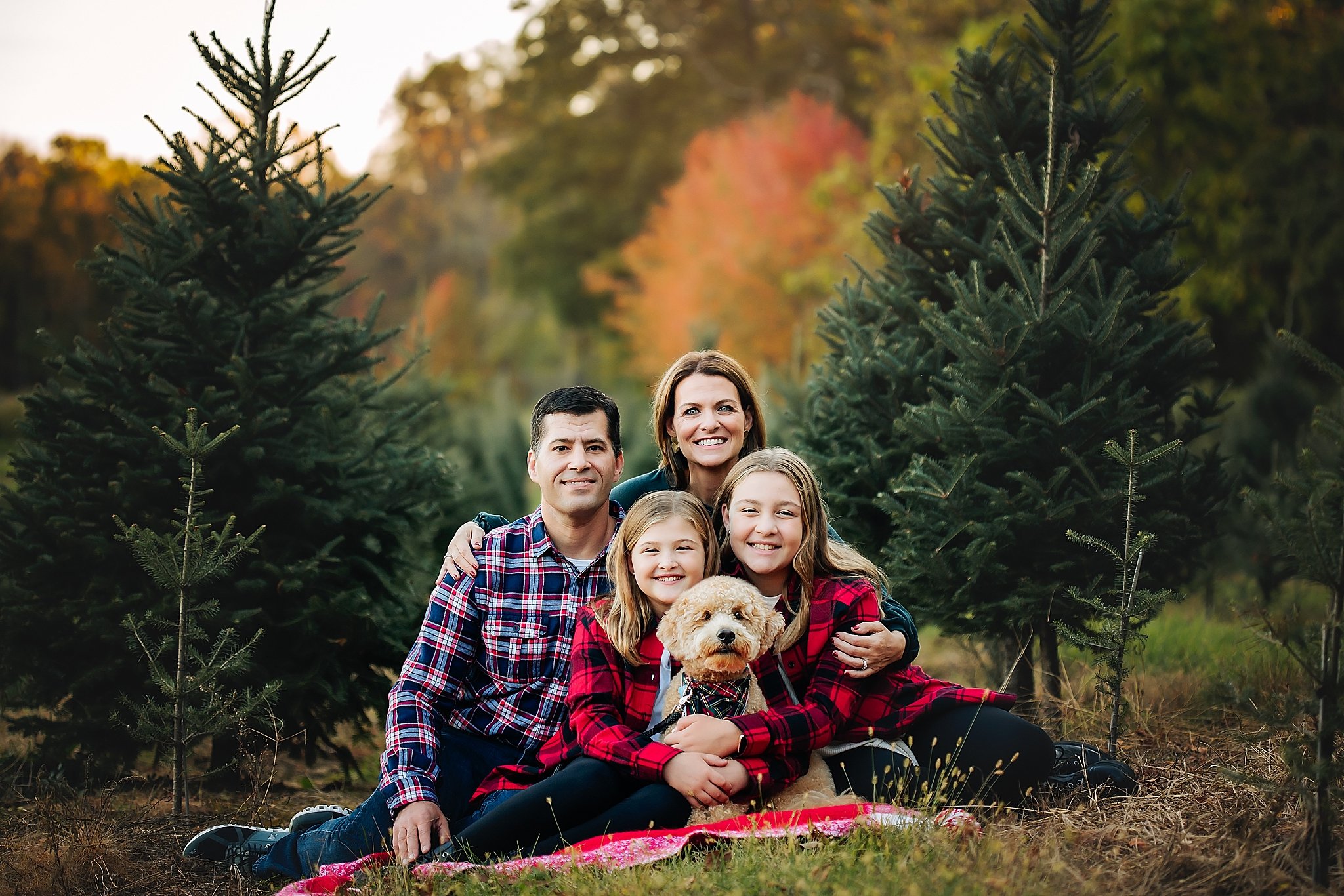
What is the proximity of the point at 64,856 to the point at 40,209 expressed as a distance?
32365 mm

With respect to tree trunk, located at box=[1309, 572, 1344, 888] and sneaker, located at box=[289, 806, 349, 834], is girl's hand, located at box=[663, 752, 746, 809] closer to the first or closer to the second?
sneaker, located at box=[289, 806, 349, 834]

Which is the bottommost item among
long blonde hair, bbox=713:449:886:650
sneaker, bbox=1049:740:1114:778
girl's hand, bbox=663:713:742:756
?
sneaker, bbox=1049:740:1114:778

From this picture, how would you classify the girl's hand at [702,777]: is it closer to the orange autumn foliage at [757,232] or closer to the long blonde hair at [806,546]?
the long blonde hair at [806,546]

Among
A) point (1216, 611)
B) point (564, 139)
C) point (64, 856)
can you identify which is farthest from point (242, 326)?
point (564, 139)

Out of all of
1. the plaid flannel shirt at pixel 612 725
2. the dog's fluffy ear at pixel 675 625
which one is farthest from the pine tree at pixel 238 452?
the dog's fluffy ear at pixel 675 625

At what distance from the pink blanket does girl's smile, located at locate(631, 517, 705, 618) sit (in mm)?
770

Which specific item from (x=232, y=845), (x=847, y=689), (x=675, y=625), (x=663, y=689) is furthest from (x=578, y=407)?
(x=232, y=845)

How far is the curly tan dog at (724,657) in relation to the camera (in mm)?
3285

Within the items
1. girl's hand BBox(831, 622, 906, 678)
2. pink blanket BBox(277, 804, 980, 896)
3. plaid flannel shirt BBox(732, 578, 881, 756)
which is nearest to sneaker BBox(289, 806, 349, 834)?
pink blanket BBox(277, 804, 980, 896)

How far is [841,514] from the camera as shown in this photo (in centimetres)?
529

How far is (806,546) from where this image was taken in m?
3.74

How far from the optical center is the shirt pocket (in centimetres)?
395

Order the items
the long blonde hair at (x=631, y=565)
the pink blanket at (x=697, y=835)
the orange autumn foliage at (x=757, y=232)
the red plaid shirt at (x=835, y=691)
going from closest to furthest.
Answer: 1. the pink blanket at (x=697, y=835)
2. the red plaid shirt at (x=835, y=691)
3. the long blonde hair at (x=631, y=565)
4. the orange autumn foliage at (x=757, y=232)

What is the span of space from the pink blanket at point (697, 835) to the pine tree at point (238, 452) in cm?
161
